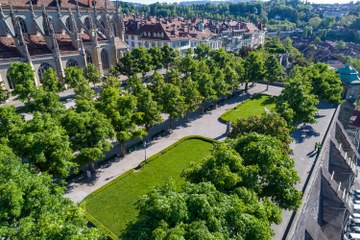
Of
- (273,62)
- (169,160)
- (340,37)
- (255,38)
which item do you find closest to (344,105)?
(273,62)

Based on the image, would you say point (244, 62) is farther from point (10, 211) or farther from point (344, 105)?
point (10, 211)

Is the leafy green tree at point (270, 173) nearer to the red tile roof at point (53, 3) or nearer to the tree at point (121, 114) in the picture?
the tree at point (121, 114)

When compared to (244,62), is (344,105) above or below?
below

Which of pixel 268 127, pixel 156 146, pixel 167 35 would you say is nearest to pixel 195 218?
pixel 268 127

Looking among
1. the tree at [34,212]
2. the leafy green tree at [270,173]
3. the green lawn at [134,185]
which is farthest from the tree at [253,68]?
the tree at [34,212]

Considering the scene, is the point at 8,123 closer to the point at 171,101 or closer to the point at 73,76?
the point at 171,101

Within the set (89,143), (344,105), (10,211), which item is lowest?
(344,105)

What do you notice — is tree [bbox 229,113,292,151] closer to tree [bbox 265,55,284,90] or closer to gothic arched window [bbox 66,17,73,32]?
tree [bbox 265,55,284,90]
